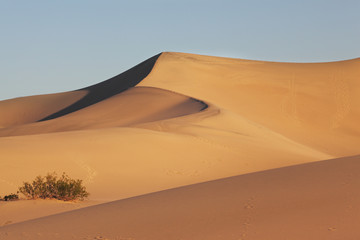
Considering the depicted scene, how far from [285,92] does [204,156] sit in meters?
25.6

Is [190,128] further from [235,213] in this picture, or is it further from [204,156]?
[235,213]

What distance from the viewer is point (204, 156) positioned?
20.6m

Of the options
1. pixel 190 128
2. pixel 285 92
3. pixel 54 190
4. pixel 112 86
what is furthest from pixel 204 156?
pixel 112 86

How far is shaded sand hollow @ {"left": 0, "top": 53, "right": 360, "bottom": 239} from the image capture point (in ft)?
23.9

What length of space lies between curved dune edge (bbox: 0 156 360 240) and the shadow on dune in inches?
1647

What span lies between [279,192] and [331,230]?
219 cm

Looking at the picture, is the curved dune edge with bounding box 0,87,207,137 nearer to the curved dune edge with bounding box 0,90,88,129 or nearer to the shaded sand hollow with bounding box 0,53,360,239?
the shaded sand hollow with bounding box 0,53,360,239

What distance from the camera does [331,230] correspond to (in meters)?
6.15

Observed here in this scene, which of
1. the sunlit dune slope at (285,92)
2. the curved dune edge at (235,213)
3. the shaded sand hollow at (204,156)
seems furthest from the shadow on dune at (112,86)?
the curved dune edge at (235,213)

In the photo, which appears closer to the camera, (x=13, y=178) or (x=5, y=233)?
(x=5, y=233)

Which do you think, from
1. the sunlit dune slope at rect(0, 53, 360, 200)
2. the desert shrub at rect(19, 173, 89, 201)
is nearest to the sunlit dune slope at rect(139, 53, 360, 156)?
the sunlit dune slope at rect(0, 53, 360, 200)

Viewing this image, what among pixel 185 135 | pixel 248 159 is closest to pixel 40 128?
pixel 185 135

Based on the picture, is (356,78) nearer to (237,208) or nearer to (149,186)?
(149,186)

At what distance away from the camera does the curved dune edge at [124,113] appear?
3391cm
